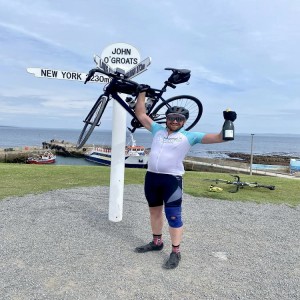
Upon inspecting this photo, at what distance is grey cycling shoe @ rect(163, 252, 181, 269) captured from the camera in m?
3.80

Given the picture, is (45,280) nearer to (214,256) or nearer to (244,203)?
(214,256)

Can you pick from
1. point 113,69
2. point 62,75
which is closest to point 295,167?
point 113,69

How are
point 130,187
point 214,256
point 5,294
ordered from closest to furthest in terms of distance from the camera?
point 5,294
point 214,256
point 130,187

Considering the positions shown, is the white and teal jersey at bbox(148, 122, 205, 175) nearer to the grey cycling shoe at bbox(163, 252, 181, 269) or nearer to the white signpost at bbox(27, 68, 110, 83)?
the grey cycling shoe at bbox(163, 252, 181, 269)

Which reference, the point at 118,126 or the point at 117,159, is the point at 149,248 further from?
the point at 118,126

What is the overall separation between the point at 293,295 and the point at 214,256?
46.5 inches

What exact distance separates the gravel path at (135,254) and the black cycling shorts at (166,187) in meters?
0.84

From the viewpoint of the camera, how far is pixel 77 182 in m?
9.12

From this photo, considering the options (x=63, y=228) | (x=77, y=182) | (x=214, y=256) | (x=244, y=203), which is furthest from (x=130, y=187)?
(x=214, y=256)

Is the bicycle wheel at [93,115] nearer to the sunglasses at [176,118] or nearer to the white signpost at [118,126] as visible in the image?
the white signpost at [118,126]

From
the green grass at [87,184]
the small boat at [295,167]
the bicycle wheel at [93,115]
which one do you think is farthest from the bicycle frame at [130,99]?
the small boat at [295,167]

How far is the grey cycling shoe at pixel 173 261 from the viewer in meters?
3.80

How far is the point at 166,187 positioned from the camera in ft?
13.1

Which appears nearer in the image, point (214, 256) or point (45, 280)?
point (45, 280)
